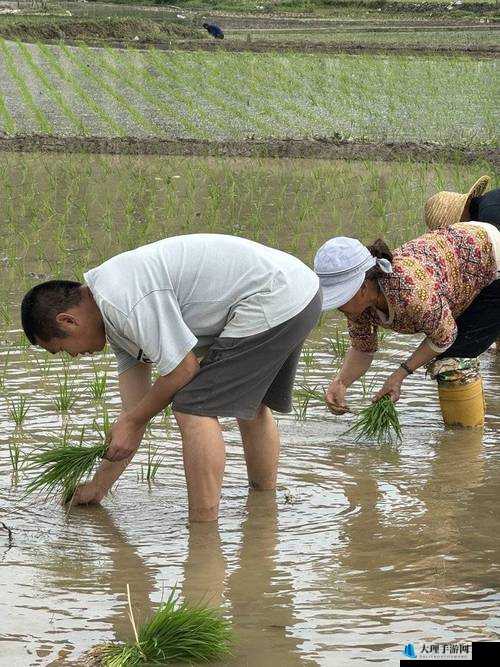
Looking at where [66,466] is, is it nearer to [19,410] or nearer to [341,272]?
[19,410]

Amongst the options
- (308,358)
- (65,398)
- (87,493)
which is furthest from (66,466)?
(308,358)

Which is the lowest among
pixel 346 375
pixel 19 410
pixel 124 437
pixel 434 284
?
pixel 19 410

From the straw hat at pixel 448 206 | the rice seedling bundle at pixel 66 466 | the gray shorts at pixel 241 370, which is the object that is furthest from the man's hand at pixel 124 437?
the straw hat at pixel 448 206

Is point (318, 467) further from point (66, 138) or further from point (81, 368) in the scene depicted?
point (66, 138)

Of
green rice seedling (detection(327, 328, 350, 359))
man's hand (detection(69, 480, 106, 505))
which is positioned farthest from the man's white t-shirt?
green rice seedling (detection(327, 328, 350, 359))

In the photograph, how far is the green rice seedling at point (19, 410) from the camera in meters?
4.33

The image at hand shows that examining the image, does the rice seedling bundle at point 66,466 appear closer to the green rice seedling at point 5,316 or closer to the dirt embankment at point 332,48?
the green rice seedling at point 5,316

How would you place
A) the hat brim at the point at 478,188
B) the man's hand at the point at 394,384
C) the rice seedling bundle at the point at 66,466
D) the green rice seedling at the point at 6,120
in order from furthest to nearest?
the green rice seedling at the point at 6,120
the hat brim at the point at 478,188
the man's hand at the point at 394,384
the rice seedling bundle at the point at 66,466

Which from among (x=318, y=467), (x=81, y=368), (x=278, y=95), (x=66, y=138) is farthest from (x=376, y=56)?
(x=318, y=467)

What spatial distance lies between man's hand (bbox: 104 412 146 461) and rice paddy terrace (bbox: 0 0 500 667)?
0.26 metres

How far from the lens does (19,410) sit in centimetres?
439

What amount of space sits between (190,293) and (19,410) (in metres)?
1.46

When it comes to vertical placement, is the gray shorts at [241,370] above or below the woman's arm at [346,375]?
above

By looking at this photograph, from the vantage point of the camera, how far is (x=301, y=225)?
311 inches
